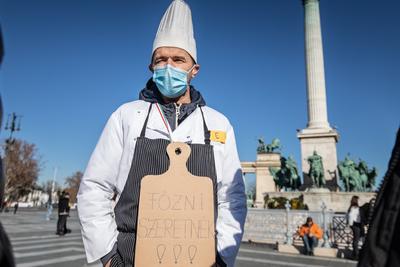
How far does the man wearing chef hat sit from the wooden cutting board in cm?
8

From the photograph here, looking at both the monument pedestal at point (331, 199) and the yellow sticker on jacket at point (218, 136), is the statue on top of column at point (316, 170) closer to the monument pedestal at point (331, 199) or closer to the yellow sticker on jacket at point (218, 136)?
the monument pedestal at point (331, 199)

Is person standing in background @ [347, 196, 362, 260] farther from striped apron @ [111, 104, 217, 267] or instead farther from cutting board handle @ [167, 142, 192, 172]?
cutting board handle @ [167, 142, 192, 172]

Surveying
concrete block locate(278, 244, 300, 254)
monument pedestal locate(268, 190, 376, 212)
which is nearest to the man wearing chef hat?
concrete block locate(278, 244, 300, 254)

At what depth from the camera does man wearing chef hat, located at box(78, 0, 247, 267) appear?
1.58 meters

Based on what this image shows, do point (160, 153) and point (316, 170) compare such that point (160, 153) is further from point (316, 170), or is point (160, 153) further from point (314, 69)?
point (314, 69)

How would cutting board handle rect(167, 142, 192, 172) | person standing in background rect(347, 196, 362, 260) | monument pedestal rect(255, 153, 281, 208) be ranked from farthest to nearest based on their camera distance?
monument pedestal rect(255, 153, 281, 208), person standing in background rect(347, 196, 362, 260), cutting board handle rect(167, 142, 192, 172)

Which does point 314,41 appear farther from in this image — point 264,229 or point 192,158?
point 192,158

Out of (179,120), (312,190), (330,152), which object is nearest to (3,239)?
(179,120)

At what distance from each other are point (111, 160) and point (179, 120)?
0.47 meters

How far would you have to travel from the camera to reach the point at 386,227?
789 millimetres

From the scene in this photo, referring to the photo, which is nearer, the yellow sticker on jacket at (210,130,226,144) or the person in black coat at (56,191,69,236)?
the yellow sticker on jacket at (210,130,226,144)

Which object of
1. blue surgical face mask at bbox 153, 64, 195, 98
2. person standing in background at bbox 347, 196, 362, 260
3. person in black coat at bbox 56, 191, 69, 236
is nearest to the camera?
blue surgical face mask at bbox 153, 64, 195, 98

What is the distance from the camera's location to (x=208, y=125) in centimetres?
192

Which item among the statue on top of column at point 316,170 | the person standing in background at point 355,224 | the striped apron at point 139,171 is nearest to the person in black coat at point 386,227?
the striped apron at point 139,171
